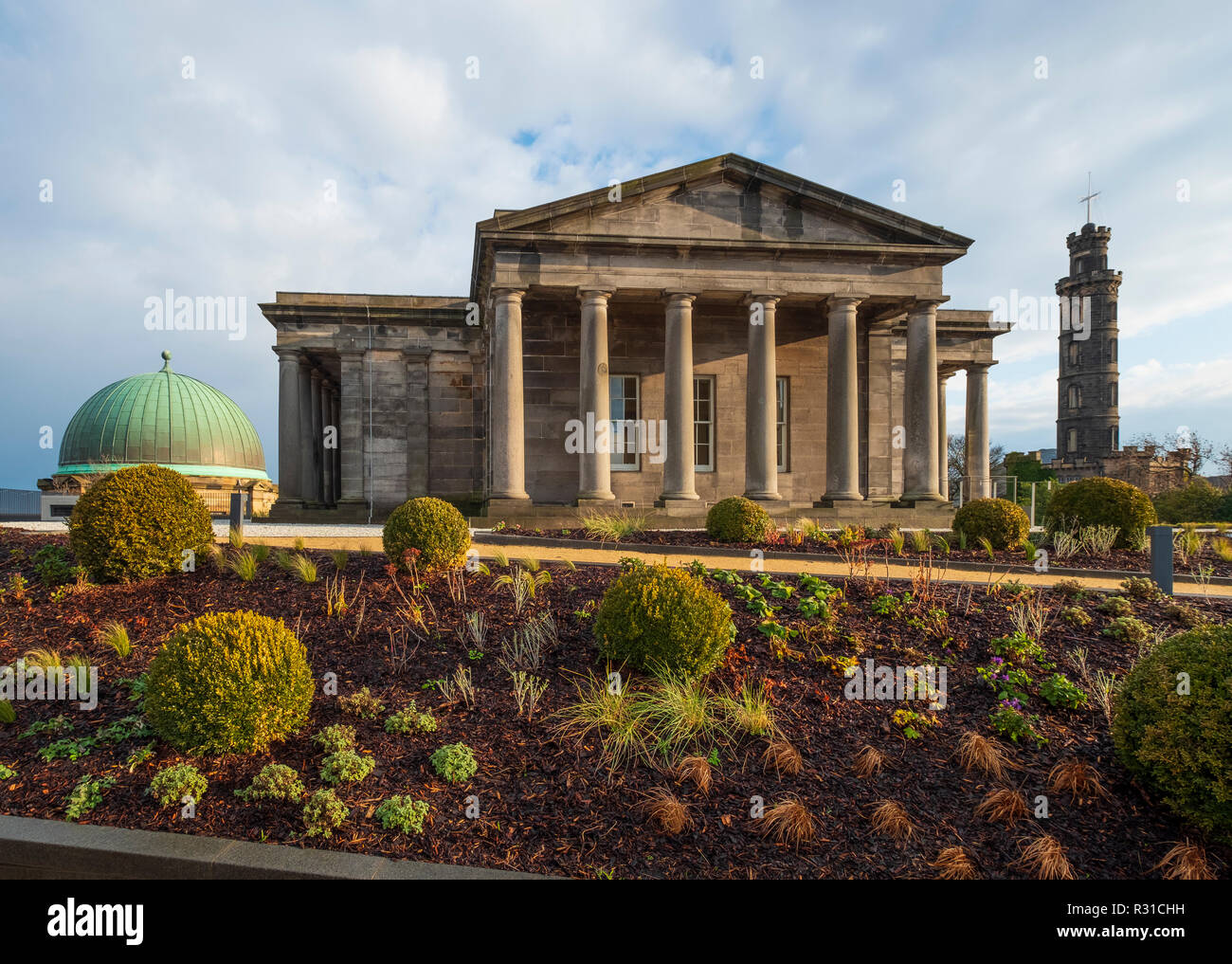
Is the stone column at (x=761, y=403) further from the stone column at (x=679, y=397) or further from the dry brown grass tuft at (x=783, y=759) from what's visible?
the dry brown grass tuft at (x=783, y=759)

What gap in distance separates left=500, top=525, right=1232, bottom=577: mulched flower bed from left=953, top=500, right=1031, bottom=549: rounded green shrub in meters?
0.25

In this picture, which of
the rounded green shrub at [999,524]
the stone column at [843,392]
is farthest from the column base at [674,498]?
the rounded green shrub at [999,524]

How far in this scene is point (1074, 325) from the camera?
72.4m

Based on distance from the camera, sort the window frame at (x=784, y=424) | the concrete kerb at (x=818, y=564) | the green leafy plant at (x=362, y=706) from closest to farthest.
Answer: the green leafy plant at (x=362, y=706) < the concrete kerb at (x=818, y=564) < the window frame at (x=784, y=424)

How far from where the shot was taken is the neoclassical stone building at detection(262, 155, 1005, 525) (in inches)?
806

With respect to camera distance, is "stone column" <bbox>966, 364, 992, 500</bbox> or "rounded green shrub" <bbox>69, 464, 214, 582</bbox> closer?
"rounded green shrub" <bbox>69, 464, 214, 582</bbox>

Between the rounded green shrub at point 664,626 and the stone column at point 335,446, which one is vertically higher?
the stone column at point 335,446

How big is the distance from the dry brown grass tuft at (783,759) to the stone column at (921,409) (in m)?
17.6

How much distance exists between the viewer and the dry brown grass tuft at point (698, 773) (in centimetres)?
566

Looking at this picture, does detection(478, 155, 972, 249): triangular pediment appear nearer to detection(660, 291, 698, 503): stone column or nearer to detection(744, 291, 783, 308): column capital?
detection(744, 291, 783, 308): column capital

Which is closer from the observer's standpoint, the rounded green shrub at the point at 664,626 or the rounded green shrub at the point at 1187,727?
the rounded green shrub at the point at 1187,727

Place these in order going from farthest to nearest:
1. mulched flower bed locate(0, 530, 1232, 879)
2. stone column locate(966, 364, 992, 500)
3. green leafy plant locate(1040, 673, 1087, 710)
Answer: stone column locate(966, 364, 992, 500), green leafy plant locate(1040, 673, 1087, 710), mulched flower bed locate(0, 530, 1232, 879)

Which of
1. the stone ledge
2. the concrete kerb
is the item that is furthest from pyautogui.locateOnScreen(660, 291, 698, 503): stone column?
the stone ledge

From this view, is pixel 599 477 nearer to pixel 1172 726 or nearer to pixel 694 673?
pixel 694 673
